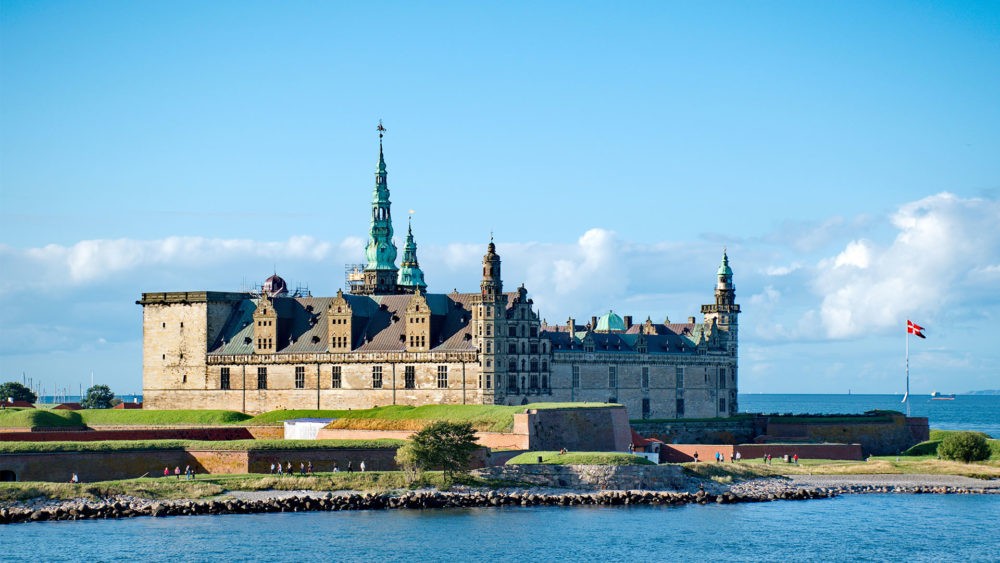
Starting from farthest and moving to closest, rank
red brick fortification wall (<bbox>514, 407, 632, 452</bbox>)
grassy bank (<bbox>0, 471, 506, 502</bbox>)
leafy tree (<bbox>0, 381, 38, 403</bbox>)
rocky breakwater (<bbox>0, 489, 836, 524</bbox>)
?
leafy tree (<bbox>0, 381, 38, 403</bbox>) < red brick fortification wall (<bbox>514, 407, 632, 452</bbox>) < grassy bank (<bbox>0, 471, 506, 502</bbox>) < rocky breakwater (<bbox>0, 489, 836, 524</bbox>)

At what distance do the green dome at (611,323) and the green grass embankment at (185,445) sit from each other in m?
51.3

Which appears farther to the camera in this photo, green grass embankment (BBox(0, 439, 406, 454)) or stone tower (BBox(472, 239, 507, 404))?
stone tower (BBox(472, 239, 507, 404))

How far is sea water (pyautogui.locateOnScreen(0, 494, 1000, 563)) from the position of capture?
237 feet

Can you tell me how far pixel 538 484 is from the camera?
93.1 m

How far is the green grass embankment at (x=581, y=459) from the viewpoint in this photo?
94.3 meters

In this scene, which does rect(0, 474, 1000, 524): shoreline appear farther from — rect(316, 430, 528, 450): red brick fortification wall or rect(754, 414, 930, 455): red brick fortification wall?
rect(754, 414, 930, 455): red brick fortification wall

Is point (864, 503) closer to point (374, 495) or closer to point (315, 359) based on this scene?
point (374, 495)

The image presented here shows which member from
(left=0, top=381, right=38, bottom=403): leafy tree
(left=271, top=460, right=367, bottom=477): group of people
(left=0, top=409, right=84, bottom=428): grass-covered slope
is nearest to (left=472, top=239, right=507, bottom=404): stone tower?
(left=271, top=460, right=367, bottom=477): group of people

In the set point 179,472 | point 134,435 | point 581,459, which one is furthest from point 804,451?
point 134,435

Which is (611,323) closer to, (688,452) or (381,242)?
(381,242)

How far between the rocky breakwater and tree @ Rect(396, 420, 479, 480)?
2.38m

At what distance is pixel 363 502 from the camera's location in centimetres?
8662

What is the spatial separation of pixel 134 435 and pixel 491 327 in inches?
965

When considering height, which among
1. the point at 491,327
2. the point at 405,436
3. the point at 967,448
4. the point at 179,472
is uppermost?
the point at 491,327
